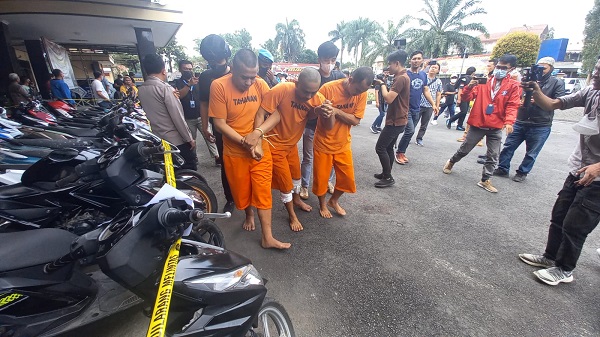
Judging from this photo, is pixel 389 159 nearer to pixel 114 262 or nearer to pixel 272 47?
pixel 114 262

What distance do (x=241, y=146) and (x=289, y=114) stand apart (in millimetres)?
579

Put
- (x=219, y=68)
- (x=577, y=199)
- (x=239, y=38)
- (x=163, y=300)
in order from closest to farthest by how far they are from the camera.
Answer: (x=163, y=300)
(x=577, y=199)
(x=219, y=68)
(x=239, y=38)

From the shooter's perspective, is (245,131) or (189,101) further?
(189,101)

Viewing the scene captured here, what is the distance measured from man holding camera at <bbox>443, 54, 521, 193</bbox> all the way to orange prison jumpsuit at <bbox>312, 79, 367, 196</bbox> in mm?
2245

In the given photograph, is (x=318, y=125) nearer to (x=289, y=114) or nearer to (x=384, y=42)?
(x=289, y=114)

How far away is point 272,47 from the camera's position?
161 ft

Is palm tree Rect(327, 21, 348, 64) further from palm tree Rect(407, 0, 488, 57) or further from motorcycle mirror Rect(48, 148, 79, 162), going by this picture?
motorcycle mirror Rect(48, 148, 79, 162)

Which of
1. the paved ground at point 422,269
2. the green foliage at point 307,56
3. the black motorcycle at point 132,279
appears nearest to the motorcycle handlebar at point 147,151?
the black motorcycle at point 132,279

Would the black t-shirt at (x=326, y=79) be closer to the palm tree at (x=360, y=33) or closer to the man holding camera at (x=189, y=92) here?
the man holding camera at (x=189, y=92)

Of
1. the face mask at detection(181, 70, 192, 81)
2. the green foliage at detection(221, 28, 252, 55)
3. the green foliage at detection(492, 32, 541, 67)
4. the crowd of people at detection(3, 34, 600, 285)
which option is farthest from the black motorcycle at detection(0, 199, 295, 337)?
the green foliage at detection(221, 28, 252, 55)

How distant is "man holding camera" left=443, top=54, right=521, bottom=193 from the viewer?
3703 mm

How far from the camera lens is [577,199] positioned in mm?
2049

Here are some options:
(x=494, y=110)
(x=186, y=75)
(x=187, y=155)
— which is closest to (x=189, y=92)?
(x=186, y=75)

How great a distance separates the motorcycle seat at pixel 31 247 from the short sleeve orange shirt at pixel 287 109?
1.78 meters
